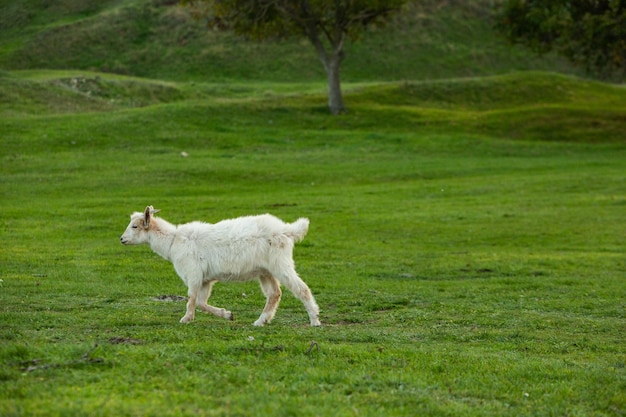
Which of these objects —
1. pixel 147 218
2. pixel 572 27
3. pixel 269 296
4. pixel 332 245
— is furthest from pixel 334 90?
pixel 269 296

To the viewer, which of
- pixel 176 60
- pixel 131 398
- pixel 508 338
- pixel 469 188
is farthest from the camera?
pixel 176 60

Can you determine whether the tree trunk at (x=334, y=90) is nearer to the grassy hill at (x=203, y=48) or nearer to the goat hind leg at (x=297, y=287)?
the grassy hill at (x=203, y=48)

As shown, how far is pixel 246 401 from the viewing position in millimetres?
7246

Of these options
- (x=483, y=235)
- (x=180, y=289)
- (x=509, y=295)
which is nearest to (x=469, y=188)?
(x=483, y=235)

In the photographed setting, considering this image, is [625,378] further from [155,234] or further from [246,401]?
[155,234]

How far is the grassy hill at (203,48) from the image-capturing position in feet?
246

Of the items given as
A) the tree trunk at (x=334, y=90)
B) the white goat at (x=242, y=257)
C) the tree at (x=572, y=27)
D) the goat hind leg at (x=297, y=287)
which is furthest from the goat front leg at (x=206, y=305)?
the tree trunk at (x=334, y=90)

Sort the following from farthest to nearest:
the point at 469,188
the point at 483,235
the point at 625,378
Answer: the point at 469,188, the point at 483,235, the point at 625,378

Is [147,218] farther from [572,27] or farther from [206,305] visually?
[572,27]

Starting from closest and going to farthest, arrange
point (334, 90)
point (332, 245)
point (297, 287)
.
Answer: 1. point (297, 287)
2. point (332, 245)
3. point (334, 90)

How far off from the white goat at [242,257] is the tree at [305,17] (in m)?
37.6

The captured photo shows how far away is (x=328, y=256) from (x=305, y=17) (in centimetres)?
3209

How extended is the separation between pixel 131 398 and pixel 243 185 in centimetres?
2630

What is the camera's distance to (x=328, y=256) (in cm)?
2077
